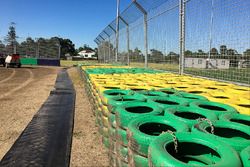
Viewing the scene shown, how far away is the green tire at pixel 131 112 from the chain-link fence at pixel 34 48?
36.1 meters

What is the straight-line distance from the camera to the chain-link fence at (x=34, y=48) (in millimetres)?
35938

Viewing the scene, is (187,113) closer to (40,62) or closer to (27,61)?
(27,61)

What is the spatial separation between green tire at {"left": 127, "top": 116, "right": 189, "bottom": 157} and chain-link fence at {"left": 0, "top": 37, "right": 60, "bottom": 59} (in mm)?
36663

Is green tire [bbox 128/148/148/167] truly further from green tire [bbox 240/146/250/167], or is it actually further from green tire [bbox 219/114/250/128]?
green tire [bbox 219/114/250/128]

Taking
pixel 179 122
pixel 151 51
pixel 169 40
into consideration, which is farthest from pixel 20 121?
pixel 151 51

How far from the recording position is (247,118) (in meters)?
2.20

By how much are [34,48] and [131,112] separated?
1451 inches

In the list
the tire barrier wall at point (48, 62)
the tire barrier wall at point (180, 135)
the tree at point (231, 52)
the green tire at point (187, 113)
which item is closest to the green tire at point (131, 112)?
the tire barrier wall at point (180, 135)

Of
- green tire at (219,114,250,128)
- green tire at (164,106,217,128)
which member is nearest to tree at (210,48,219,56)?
green tire at (164,106,217,128)

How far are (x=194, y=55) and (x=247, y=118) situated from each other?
4127 millimetres

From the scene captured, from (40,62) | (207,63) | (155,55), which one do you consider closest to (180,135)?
(207,63)

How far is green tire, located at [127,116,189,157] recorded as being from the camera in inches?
65.2

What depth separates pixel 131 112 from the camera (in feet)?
7.98

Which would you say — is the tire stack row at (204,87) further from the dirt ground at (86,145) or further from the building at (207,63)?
the dirt ground at (86,145)
